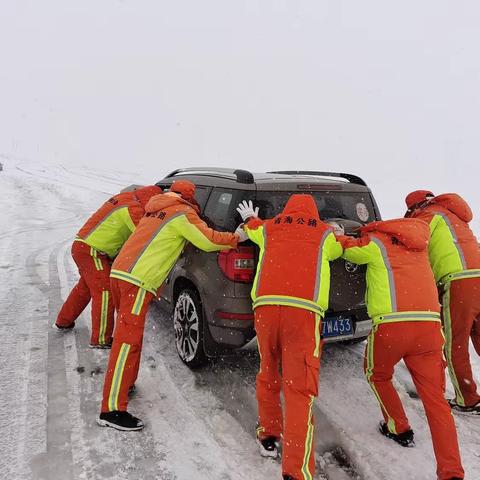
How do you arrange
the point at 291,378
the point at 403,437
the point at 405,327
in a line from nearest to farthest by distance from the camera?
the point at 291,378 < the point at 405,327 < the point at 403,437

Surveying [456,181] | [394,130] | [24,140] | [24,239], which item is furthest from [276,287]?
[24,140]

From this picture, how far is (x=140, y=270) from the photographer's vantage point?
3541 mm

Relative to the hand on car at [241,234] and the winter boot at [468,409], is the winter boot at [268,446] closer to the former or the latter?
the hand on car at [241,234]

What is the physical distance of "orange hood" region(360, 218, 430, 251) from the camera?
3.10m

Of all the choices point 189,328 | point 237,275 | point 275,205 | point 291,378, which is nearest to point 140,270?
point 237,275

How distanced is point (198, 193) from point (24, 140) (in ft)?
383

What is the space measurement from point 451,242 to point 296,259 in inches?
62.5

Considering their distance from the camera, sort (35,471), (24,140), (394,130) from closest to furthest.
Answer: (35,471) → (394,130) → (24,140)

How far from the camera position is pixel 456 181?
3450cm

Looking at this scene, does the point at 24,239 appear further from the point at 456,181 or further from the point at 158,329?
the point at 456,181

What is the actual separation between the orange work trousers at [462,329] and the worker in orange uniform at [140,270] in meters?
1.84

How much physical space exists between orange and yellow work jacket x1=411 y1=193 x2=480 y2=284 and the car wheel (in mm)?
2109

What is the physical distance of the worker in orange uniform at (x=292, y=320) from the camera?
2.77 meters

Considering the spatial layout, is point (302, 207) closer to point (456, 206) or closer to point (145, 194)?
point (456, 206)
